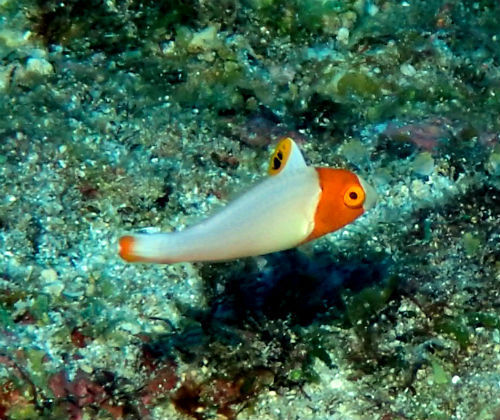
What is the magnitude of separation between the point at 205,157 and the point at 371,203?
183 centimetres

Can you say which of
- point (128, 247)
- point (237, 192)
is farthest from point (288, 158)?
point (128, 247)

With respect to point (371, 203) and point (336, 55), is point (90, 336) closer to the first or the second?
point (371, 203)

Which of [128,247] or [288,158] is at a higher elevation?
[288,158]

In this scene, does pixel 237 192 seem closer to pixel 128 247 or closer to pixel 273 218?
pixel 273 218

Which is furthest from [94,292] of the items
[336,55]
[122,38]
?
[336,55]

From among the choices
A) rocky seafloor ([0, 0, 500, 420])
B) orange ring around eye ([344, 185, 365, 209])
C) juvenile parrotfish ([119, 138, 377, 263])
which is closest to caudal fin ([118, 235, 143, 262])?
juvenile parrotfish ([119, 138, 377, 263])

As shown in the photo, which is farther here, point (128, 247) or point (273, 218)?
point (273, 218)

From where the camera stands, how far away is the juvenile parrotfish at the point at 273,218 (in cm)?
214

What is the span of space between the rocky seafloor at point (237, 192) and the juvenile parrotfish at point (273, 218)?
28cm

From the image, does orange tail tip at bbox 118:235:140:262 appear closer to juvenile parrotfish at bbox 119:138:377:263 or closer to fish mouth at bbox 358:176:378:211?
juvenile parrotfish at bbox 119:138:377:263

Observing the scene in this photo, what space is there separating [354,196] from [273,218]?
302mm

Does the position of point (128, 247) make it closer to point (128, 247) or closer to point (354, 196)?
point (128, 247)

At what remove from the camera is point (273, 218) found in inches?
88.4

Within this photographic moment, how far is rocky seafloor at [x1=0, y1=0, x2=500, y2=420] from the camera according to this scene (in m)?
3.25
